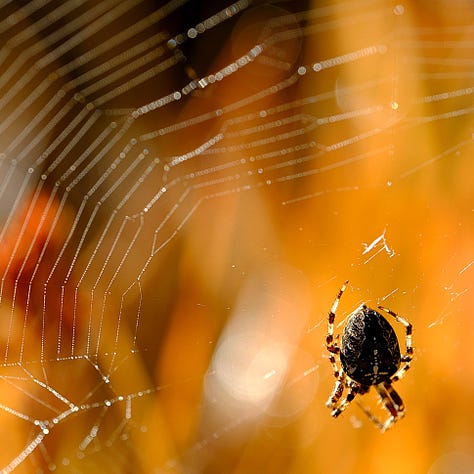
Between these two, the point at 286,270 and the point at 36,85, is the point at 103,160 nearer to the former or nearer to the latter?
the point at 36,85

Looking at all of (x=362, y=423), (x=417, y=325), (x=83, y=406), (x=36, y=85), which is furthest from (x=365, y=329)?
(x=36, y=85)

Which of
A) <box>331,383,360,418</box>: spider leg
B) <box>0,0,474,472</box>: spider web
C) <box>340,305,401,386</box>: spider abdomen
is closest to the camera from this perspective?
<box>340,305,401,386</box>: spider abdomen

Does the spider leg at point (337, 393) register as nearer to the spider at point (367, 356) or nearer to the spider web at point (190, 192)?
the spider at point (367, 356)

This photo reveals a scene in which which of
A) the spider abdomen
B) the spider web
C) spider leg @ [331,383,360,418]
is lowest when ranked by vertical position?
spider leg @ [331,383,360,418]

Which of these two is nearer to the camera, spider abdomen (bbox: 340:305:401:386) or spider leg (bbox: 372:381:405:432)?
spider abdomen (bbox: 340:305:401:386)

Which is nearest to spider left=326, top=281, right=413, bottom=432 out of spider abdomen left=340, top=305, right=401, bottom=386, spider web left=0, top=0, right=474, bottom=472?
spider abdomen left=340, top=305, right=401, bottom=386

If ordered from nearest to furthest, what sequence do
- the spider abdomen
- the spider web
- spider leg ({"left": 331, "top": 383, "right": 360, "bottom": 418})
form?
the spider abdomen → spider leg ({"left": 331, "top": 383, "right": 360, "bottom": 418}) → the spider web

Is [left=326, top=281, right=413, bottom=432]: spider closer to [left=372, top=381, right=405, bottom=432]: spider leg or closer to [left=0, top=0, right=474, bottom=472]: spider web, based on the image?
[left=372, top=381, right=405, bottom=432]: spider leg

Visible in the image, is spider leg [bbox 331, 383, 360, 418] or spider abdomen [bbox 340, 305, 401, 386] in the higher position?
spider abdomen [bbox 340, 305, 401, 386]
